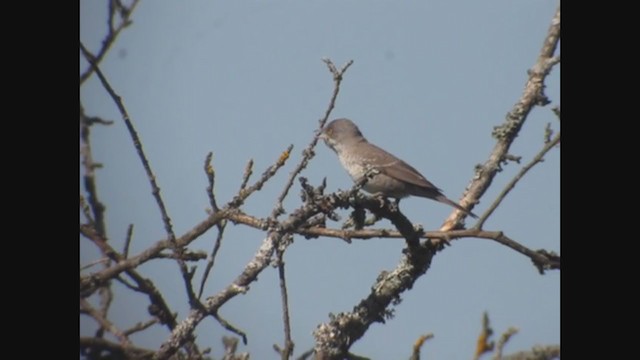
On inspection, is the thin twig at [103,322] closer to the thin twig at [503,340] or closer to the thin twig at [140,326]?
the thin twig at [140,326]

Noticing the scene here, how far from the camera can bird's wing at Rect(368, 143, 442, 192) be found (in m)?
7.15

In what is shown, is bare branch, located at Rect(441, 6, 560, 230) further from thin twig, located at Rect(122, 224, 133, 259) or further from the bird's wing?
thin twig, located at Rect(122, 224, 133, 259)

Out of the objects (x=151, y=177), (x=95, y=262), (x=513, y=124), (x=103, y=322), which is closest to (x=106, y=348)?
(x=103, y=322)

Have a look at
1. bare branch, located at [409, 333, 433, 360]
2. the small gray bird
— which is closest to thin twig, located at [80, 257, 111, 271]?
bare branch, located at [409, 333, 433, 360]

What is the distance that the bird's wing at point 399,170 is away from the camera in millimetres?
7150

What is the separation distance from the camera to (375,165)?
7555 millimetres

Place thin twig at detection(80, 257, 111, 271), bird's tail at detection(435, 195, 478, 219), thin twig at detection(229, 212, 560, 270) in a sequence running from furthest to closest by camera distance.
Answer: bird's tail at detection(435, 195, 478, 219) → thin twig at detection(229, 212, 560, 270) → thin twig at detection(80, 257, 111, 271)

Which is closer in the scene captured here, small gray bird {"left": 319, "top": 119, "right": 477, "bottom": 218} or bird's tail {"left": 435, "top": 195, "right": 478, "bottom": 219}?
bird's tail {"left": 435, "top": 195, "right": 478, "bottom": 219}
